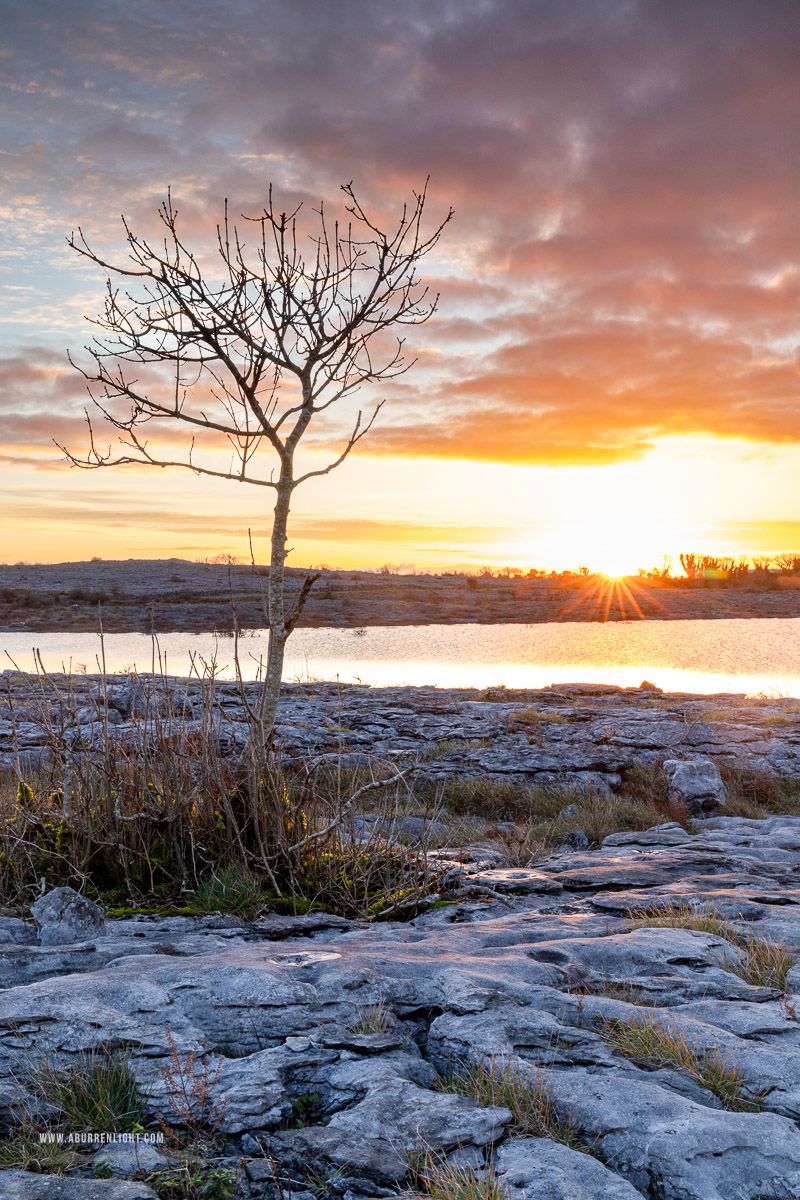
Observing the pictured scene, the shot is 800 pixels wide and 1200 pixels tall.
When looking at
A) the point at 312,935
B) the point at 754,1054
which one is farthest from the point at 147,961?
the point at 754,1054

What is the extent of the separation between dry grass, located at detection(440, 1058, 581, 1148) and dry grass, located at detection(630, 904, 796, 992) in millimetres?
1905

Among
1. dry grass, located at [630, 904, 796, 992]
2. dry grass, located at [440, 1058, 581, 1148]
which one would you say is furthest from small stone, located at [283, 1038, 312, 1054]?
dry grass, located at [630, 904, 796, 992]

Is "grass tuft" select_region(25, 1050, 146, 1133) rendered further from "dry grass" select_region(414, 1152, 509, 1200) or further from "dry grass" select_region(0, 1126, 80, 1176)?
"dry grass" select_region(414, 1152, 509, 1200)

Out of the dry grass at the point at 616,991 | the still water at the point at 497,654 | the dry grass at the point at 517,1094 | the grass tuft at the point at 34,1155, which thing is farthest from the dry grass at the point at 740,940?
the still water at the point at 497,654

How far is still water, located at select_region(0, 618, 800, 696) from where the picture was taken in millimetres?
28250

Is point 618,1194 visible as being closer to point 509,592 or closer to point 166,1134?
point 166,1134

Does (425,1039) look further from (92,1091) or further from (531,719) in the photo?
(531,719)

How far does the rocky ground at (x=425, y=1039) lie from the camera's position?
9.05ft

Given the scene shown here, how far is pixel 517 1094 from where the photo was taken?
311 centimetres

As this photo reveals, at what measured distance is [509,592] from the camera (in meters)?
67.5

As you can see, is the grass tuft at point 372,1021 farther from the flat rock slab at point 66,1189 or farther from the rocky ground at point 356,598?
the rocky ground at point 356,598

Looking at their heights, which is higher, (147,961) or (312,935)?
(147,961)

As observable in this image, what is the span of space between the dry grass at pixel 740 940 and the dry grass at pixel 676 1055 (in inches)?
43.3

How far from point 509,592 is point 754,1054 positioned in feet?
212
